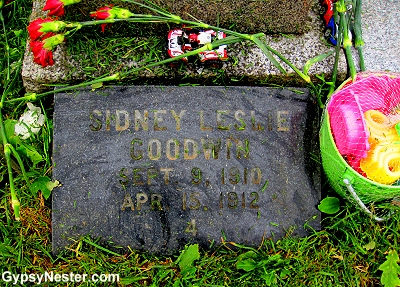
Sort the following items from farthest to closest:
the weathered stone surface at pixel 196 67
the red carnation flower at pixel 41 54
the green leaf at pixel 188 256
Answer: the weathered stone surface at pixel 196 67
the green leaf at pixel 188 256
the red carnation flower at pixel 41 54

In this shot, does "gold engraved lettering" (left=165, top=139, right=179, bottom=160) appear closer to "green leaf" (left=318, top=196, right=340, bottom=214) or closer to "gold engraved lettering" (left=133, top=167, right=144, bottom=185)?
"gold engraved lettering" (left=133, top=167, right=144, bottom=185)

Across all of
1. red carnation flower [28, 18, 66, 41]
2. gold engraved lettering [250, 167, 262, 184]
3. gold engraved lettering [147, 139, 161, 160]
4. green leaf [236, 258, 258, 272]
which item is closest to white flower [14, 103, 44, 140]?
red carnation flower [28, 18, 66, 41]

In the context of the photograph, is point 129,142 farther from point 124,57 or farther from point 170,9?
point 170,9

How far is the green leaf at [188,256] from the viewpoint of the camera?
1.80 meters

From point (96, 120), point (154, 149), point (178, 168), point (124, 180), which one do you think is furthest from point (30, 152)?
point (178, 168)

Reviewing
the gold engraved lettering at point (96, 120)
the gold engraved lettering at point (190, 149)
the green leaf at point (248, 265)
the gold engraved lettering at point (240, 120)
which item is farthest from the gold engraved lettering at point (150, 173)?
the green leaf at point (248, 265)

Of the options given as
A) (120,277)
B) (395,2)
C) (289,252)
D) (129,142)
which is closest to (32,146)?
(129,142)

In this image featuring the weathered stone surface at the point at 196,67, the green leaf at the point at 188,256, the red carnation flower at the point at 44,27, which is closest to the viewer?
the red carnation flower at the point at 44,27

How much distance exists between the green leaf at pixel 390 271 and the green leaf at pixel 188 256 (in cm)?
75

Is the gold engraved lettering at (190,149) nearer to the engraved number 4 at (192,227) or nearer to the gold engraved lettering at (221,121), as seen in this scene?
the gold engraved lettering at (221,121)

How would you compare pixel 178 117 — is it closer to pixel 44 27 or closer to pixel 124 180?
pixel 124 180

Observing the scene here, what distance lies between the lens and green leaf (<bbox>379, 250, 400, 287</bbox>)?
1822 millimetres

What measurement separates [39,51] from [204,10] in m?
0.67

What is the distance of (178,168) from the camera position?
6.05 feet
